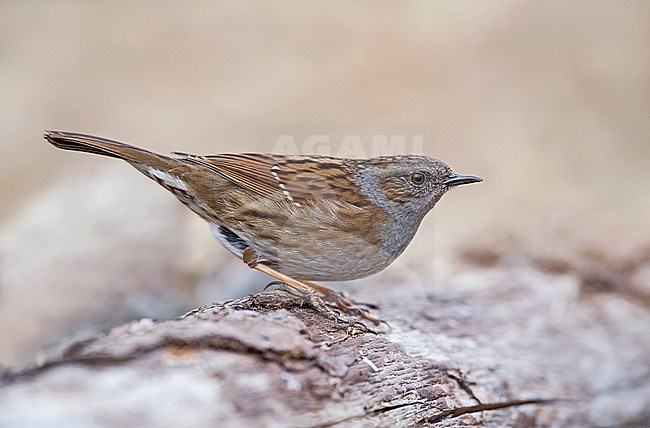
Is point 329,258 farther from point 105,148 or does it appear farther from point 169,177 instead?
point 105,148

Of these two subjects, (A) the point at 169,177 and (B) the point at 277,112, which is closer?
(A) the point at 169,177

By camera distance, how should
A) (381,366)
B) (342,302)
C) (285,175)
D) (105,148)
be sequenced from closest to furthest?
(381,366), (105,148), (342,302), (285,175)

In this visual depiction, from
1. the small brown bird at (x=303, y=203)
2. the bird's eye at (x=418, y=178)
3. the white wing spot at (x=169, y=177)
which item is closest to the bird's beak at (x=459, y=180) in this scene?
the small brown bird at (x=303, y=203)

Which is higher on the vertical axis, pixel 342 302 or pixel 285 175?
pixel 285 175

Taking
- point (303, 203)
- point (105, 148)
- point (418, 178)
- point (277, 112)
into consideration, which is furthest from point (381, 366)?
point (277, 112)

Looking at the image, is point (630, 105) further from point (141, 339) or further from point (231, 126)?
point (141, 339)

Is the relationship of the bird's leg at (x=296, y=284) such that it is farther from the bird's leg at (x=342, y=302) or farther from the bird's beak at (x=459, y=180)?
the bird's beak at (x=459, y=180)

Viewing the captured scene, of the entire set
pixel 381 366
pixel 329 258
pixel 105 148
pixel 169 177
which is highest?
pixel 105 148

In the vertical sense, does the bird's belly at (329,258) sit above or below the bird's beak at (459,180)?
below
